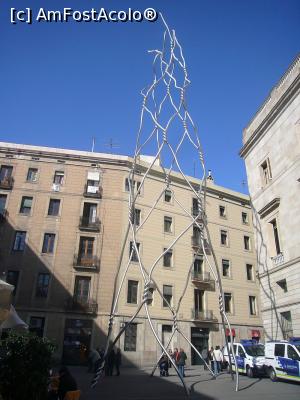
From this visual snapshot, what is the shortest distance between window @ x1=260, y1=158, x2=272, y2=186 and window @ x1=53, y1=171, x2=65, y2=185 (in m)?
18.2

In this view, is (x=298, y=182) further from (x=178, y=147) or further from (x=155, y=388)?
(x=155, y=388)

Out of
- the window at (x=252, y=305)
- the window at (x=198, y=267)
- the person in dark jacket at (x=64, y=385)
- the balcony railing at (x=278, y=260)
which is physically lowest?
the person in dark jacket at (x=64, y=385)

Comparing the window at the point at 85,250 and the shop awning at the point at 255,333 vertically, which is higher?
the window at the point at 85,250

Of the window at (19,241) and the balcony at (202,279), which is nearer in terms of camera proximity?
the window at (19,241)

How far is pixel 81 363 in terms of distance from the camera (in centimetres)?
2605

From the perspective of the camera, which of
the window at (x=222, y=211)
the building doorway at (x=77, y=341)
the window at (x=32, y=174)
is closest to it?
the building doorway at (x=77, y=341)

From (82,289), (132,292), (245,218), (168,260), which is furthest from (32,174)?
(245,218)

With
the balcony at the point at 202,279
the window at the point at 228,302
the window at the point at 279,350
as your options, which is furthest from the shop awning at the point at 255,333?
the window at the point at 279,350

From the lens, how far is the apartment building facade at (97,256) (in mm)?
27250

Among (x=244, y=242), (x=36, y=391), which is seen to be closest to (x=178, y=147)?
(x=36, y=391)

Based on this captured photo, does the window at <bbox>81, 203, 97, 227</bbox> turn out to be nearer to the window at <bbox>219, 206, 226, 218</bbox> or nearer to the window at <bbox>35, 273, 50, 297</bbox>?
the window at <bbox>35, 273, 50, 297</bbox>

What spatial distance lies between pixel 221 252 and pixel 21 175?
20.7m

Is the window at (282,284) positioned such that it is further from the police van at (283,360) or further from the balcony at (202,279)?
the balcony at (202,279)

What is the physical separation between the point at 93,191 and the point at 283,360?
22.0m
